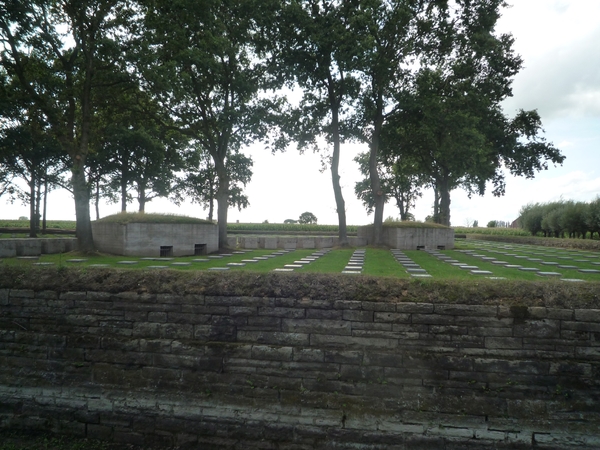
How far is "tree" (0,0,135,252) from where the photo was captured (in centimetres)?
1203

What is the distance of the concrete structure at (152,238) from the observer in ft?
44.7

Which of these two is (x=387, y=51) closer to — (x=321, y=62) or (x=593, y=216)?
(x=321, y=62)

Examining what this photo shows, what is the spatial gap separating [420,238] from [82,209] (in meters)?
15.8

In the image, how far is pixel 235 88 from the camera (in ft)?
52.6

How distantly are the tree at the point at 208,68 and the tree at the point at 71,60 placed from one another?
1.18m

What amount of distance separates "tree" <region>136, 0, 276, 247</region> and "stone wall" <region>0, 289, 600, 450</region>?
9823mm

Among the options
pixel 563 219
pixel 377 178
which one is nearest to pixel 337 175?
pixel 377 178

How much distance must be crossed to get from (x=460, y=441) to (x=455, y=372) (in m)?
0.77

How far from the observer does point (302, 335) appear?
5051mm

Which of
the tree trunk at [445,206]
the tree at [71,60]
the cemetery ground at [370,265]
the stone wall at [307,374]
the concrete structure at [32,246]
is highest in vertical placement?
the tree at [71,60]

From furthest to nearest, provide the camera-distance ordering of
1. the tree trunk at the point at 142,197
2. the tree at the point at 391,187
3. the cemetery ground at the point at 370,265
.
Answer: the tree at the point at 391,187
the tree trunk at the point at 142,197
the cemetery ground at the point at 370,265

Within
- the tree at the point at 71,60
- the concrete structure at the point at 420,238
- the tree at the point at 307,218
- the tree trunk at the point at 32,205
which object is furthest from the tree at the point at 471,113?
the tree at the point at 307,218

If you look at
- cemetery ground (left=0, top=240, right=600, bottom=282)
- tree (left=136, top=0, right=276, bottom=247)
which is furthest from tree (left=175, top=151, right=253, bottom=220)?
cemetery ground (left=0, top=240, right=600, bottom=282)

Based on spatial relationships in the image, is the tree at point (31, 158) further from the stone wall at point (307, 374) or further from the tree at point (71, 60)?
the stone wall at point (307, 374)
